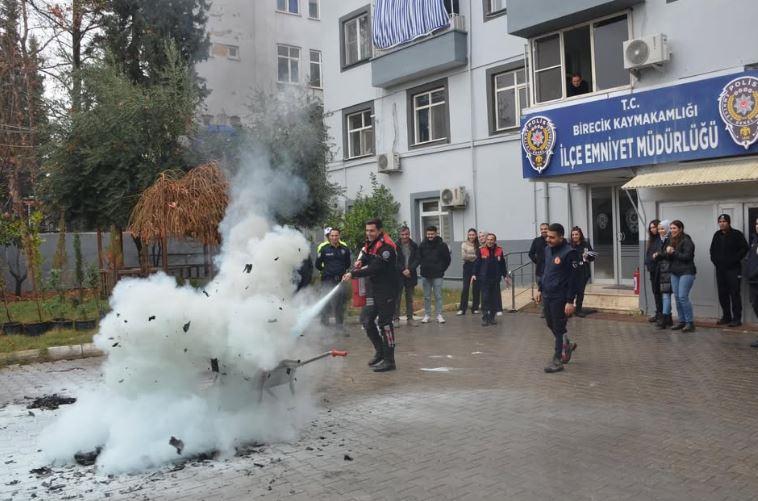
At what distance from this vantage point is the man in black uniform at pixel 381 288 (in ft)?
26.9

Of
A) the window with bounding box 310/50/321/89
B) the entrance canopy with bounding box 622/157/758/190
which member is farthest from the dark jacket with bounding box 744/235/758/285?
the window with bounding box 310/50/321/89

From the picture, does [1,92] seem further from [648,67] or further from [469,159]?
[648,67]

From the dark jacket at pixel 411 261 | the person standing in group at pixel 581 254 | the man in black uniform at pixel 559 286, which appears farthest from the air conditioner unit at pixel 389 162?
the man in black uniform at pixel 559 286

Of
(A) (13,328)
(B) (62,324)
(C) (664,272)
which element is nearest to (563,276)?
(C) (664,272)

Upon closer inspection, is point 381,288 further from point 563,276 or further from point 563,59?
point 563,59

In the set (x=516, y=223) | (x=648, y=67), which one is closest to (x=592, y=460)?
(x=648, y=67)

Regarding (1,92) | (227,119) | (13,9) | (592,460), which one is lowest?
(592,460)

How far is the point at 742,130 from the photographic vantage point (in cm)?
1118

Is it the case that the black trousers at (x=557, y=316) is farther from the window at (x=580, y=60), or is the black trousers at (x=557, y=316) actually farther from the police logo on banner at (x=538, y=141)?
the window at (x=580, y=60)

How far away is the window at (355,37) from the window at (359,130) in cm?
155

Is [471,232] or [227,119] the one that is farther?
[471,232]

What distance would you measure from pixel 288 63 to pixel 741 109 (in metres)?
8.90

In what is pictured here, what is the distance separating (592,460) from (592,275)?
36.8 feet

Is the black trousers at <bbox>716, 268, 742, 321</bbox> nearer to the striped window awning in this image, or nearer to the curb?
the striped window awning
